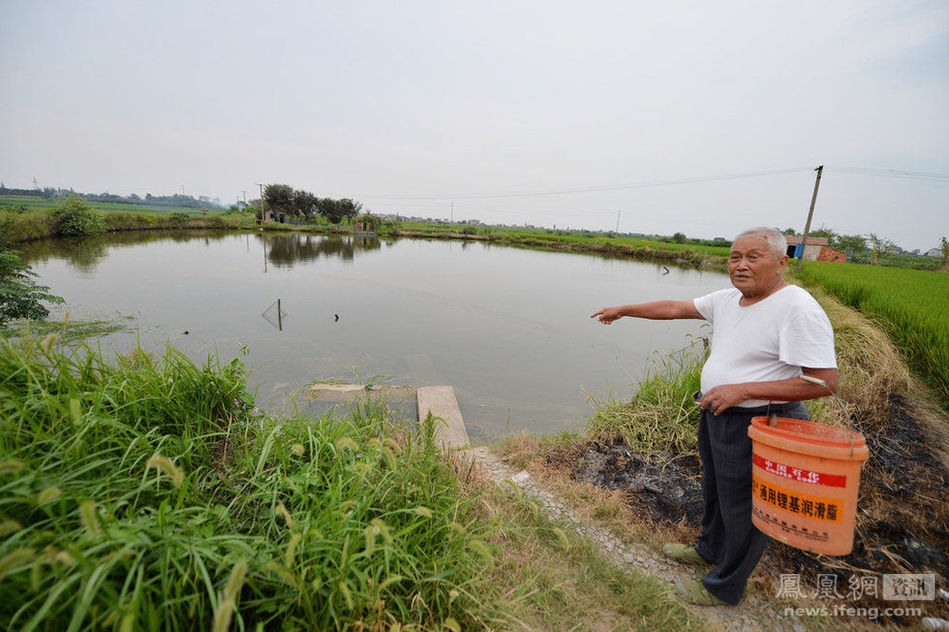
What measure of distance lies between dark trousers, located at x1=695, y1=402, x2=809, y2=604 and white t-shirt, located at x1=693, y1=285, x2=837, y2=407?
0.42 feet

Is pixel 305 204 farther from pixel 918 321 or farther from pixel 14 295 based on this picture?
pixel 918 321

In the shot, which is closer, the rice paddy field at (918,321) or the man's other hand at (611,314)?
the man's other hand at (611,314)

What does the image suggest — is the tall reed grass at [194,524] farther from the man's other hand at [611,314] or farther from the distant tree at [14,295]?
the distant tree at [14,295]

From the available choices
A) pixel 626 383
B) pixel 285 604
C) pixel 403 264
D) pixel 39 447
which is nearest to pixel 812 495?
pixel 285 604

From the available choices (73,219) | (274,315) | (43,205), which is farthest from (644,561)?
(43,205)

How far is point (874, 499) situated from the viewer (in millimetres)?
2422

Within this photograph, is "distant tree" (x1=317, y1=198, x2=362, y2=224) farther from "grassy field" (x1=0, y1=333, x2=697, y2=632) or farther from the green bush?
"grassy field" (x1=0, y1=333, x2=697, y2=632)

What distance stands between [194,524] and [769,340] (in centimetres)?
217

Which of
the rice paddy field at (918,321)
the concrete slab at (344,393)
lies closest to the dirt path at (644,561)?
the concrete slab at (344,393)

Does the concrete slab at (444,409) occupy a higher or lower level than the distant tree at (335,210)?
lower

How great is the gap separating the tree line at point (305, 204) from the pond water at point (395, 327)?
1286 inches

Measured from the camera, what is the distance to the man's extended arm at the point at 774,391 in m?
1.44

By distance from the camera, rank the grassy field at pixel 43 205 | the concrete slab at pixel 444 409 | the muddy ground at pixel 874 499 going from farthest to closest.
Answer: the grassy field at pixel 43 205, the concrete slab at pixel 444 409, the muddy ground at pixel 874 499

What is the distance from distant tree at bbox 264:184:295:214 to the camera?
46062mm
